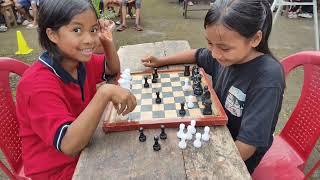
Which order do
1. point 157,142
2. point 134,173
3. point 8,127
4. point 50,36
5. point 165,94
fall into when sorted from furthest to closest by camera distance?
point 8,127 < point 165,94 < point 50,36 < point 157,142 < point 134,173

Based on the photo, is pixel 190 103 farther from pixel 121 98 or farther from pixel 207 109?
pixel 121 98

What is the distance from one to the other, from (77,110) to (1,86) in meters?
0.62

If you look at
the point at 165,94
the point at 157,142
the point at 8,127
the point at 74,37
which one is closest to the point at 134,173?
the point at 157,142

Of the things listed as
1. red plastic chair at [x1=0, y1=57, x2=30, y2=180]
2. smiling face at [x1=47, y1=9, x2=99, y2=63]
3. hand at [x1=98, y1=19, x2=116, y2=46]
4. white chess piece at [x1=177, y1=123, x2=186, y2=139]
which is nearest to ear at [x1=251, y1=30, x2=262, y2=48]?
white chess piece at [x1=177, y1=123, x2=186, y2=139]

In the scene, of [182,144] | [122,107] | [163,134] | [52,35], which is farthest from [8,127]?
[182,144]

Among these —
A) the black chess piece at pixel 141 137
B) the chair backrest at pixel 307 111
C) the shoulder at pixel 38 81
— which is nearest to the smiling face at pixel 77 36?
the shoulder at pixel 38 81

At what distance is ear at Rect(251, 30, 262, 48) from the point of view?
1692 millimetres

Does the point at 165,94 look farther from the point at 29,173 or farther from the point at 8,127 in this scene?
the point at 8,127

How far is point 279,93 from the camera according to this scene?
5.31 ft

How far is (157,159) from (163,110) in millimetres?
377

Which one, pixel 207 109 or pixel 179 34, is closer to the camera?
pixel 207 109

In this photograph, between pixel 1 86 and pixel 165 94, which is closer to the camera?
pixel 165 94

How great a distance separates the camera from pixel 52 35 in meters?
1.74

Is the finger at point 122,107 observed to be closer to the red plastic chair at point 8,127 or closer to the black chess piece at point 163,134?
the black chess piece at point 163,134
